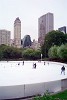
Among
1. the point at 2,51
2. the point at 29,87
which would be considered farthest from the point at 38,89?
the point at 2,51

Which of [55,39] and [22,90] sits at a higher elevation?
[55,39]

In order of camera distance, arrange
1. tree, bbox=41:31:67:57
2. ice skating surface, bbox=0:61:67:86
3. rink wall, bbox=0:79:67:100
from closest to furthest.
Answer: rink wall, bbox=0:79:67:100 < ice skating surface, bbox=0:61:67:86 < tree, bbox=41:31:67:57

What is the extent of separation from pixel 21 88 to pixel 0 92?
100 cm

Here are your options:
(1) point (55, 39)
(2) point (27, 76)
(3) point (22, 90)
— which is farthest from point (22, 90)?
(1) point (55, 39)

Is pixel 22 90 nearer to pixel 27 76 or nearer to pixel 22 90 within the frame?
pixel 22 90

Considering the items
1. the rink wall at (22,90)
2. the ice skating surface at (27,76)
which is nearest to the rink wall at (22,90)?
the rink wall at (22,90)

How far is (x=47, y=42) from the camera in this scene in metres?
80.1

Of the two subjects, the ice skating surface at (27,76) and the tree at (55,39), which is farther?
the tree at (55,39)

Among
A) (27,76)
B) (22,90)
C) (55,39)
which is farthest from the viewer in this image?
(55,39)

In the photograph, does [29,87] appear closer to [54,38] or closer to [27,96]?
[27,96]

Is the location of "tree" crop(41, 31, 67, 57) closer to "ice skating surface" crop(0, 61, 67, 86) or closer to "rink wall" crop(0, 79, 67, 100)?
"ice skating surface" crop(0, 61, 67, 86)

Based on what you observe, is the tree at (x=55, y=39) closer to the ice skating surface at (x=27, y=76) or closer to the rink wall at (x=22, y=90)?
the ice skating surface at (x=27, y=76)

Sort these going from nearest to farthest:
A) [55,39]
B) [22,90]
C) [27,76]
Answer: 1. [22,90]
2. [27,76]
3. [55,39]

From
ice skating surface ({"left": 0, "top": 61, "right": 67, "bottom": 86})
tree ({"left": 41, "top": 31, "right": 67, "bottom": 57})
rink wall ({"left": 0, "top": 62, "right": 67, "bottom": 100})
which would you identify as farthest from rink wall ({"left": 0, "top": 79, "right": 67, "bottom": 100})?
tree ({"left": 41, "top": 31, "right": 67, "bottom": 57})
